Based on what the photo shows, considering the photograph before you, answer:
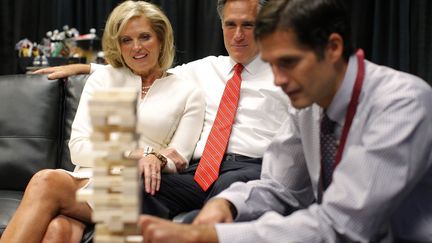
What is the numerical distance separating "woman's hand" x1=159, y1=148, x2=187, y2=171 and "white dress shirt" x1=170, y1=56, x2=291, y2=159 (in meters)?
0.12

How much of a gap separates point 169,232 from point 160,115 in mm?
1255

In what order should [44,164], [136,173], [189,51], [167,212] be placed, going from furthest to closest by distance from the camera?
1. [189,51]
2. [44,164]
3. [167,212]
4. [136,173]

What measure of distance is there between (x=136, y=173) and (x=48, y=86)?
1.85 metres

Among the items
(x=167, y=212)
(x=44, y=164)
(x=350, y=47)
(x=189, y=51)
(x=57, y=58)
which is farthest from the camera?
(x=189, y=51)

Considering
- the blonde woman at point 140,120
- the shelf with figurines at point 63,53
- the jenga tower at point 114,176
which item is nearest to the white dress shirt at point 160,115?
the blonde woman at point 140,120

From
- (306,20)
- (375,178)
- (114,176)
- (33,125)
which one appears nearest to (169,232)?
(114,176)

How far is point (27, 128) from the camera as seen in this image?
2.86 meters

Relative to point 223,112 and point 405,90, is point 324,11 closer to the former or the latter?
point 405,90

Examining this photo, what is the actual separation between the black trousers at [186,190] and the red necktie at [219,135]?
29 millimetres

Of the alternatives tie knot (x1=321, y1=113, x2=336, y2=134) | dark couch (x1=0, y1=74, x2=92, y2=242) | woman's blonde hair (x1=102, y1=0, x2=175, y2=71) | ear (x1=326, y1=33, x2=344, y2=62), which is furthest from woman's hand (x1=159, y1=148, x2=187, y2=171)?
ear (x1=326, y1=33, x2=344, y2=62)

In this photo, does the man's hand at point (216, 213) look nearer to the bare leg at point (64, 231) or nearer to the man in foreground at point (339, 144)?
the man in foreground at point (339, 144)

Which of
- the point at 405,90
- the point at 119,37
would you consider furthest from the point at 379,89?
the point at 119,37

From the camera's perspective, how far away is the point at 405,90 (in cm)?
139

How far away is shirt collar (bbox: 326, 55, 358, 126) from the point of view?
1.46 m
